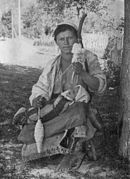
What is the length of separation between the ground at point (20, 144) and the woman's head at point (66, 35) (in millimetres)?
521

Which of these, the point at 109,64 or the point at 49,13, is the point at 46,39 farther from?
the point at 109,64

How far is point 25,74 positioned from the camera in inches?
154

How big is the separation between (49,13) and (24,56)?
0.60 metres

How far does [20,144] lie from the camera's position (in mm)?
3762

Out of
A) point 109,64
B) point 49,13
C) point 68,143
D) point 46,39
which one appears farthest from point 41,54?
point 68,143

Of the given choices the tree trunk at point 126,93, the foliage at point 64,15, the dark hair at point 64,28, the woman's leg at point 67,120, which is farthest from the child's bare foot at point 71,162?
the foliage at point 64,15

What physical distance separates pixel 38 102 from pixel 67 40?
2.34ft

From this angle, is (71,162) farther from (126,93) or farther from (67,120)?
(126,93)

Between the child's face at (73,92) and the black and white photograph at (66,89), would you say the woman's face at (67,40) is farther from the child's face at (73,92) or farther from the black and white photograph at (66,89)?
the child's face at (73,92)

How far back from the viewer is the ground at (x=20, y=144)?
10.7 ft

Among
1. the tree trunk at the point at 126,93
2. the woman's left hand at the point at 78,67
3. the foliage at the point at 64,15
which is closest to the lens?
the woman's left hand at the point at 78,67

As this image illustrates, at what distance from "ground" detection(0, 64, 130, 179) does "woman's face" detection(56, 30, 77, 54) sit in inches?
20.0

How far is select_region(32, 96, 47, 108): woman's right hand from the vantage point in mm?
3410

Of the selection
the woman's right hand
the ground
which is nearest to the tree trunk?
the ground
